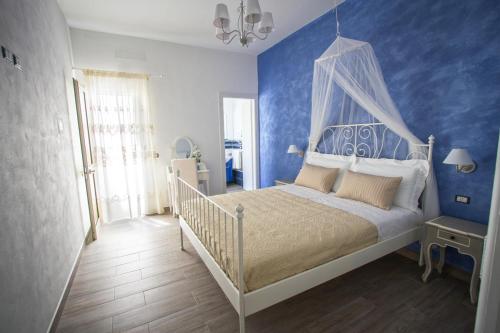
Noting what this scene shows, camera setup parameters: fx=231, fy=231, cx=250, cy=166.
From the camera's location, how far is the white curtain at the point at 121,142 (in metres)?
3.70

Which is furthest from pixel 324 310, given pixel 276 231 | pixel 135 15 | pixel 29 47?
pixel 135 15

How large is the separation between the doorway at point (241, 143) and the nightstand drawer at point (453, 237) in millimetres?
3630

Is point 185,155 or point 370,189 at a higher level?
point 185,155

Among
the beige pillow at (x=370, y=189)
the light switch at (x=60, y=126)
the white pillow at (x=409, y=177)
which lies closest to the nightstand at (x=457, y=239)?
the white pillow at (x=409, y=177)

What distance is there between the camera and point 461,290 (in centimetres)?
206

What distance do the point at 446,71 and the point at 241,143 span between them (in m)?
4.70

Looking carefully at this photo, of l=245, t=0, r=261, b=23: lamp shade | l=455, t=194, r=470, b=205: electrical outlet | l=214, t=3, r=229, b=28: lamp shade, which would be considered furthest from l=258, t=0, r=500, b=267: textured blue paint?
l=214, t=3, r=229, b=28: lamp shade

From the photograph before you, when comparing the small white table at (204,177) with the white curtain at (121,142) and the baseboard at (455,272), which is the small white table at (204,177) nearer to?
the white curtain at (121,142)

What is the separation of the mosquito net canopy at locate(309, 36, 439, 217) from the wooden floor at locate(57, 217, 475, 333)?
2.66 ft

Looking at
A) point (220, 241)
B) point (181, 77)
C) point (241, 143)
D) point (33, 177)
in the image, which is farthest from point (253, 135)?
point (33, 177)

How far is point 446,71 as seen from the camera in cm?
220

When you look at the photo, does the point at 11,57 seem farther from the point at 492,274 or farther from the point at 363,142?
the point at 363,142

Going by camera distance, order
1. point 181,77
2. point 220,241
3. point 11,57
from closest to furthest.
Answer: point 11,57 < point 220,241 < point 181,77

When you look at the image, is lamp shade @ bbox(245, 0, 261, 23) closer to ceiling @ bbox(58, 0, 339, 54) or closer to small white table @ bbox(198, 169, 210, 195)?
ceiling @ bbox(58, 0, 339, 54)
